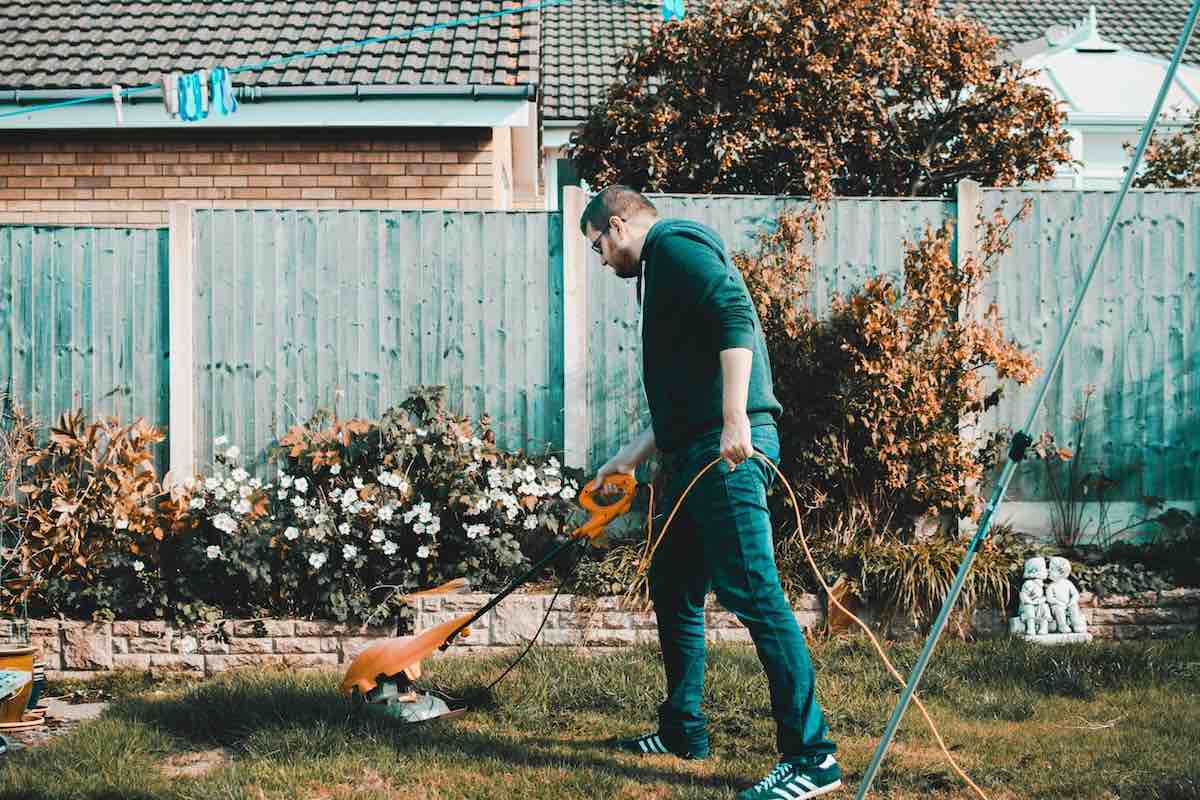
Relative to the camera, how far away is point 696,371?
3479mm

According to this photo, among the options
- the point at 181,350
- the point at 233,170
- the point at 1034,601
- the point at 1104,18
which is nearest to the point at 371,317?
the point at 181,350

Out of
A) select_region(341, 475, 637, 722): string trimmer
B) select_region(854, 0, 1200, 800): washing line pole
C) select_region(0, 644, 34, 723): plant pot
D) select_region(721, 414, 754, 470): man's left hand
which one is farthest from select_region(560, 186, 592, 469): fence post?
select_region(854, 0, 1200, 800): washing line pole

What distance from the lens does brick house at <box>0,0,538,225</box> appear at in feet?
26.6

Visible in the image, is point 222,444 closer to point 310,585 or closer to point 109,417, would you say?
point 109,417

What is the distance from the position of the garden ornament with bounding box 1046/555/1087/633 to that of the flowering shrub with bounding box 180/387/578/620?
2.30 m

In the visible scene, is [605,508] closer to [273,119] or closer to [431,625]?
[431,625]

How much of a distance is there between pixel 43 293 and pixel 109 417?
2.62 feet

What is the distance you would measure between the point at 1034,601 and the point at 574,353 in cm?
257

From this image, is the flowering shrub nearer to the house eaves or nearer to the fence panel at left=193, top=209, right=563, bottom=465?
the fence panel at left=193, top=209, right=563, bottom=465

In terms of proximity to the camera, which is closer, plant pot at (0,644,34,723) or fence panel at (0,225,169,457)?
plant pot at (0,644,34,723)

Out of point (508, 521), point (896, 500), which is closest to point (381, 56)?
point (508, 521)

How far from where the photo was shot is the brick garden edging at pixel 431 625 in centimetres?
523

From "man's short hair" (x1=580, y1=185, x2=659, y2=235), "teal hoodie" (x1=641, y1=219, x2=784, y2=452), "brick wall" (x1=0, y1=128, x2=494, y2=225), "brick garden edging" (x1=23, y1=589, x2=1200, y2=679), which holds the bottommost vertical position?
"brick garden edging" (x1=23, y1=589, x2=1200, y2=679)

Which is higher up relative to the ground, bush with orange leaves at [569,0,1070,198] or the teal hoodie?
bush with orange leaves at [569,0,1070,198]
